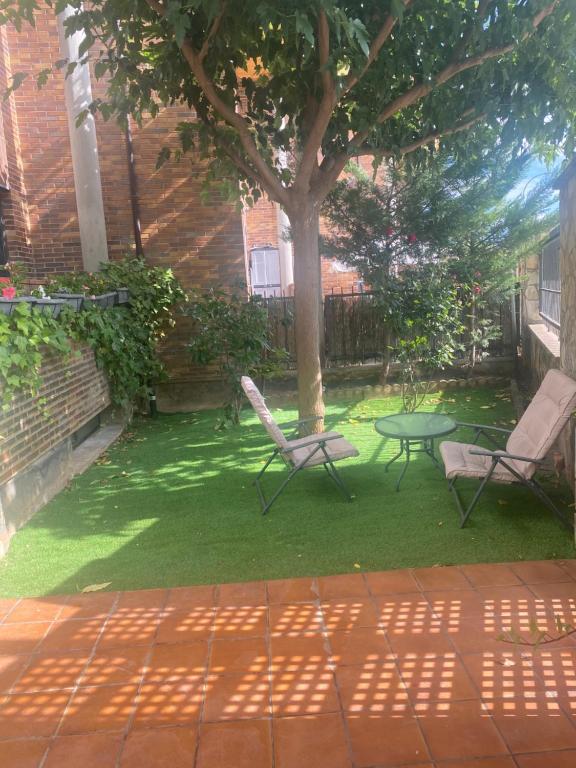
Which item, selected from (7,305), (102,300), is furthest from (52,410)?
(102,300)

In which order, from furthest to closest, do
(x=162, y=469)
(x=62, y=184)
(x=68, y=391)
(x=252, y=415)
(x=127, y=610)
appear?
(x=62, y=184) → (x=252, y=415) → (x=162, y=469) → (x=68, y=391) → (x=127, y=610)

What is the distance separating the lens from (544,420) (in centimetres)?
419

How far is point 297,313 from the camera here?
5984 millimetres

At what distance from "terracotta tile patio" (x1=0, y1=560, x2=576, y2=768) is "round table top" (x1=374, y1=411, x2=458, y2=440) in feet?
4.93

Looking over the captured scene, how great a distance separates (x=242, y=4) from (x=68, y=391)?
348 centimetres

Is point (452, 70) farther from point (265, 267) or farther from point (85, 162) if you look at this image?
point (265, 267)

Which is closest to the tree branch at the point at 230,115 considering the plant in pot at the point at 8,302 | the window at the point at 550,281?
the plant in pot at the point at 8,302

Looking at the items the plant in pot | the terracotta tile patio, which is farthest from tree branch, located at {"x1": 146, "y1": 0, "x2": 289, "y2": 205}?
the terracotta tile patio

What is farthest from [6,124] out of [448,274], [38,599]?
[38,599]

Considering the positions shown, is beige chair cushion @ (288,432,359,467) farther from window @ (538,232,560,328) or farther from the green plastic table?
window @ (538,232,560,328)

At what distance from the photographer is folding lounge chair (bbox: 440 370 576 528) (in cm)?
394

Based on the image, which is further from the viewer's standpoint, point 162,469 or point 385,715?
point 162,469

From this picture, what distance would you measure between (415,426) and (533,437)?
1.06 meters

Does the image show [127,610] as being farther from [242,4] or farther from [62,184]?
[62,184]
